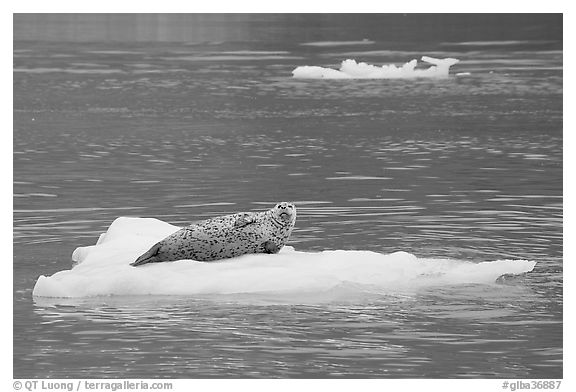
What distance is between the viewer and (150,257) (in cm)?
1430

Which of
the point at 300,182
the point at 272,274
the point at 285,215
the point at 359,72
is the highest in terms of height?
the point at 285,215

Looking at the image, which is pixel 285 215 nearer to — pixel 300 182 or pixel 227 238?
pixel 227 238

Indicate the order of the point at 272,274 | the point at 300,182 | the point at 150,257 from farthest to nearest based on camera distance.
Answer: the point at 300,182
the point at 150,257
the point at 272,274

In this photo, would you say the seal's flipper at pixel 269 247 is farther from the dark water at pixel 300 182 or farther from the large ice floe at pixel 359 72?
the large ice floe at pixel 359 72

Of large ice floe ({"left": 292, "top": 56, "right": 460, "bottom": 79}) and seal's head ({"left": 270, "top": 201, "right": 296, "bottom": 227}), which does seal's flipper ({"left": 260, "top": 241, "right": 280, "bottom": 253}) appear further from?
large ice floe ({"left": 292, "top": 56, "right": 460, "bottom": 79})

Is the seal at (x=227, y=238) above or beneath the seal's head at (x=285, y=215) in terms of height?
beneath

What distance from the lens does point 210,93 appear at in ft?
106

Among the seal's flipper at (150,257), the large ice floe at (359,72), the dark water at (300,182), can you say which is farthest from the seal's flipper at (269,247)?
the large ice floe at (359,72)

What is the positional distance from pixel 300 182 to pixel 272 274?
7129 mm

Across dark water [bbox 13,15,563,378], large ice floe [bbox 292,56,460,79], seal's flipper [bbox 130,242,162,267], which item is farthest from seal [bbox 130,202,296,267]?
large ice floe [bbox 292,56,460,79]

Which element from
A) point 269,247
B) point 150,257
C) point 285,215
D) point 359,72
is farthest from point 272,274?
point 359,72

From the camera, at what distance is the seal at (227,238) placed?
14.4 meters

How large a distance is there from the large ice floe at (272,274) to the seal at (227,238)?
0.14 metres
